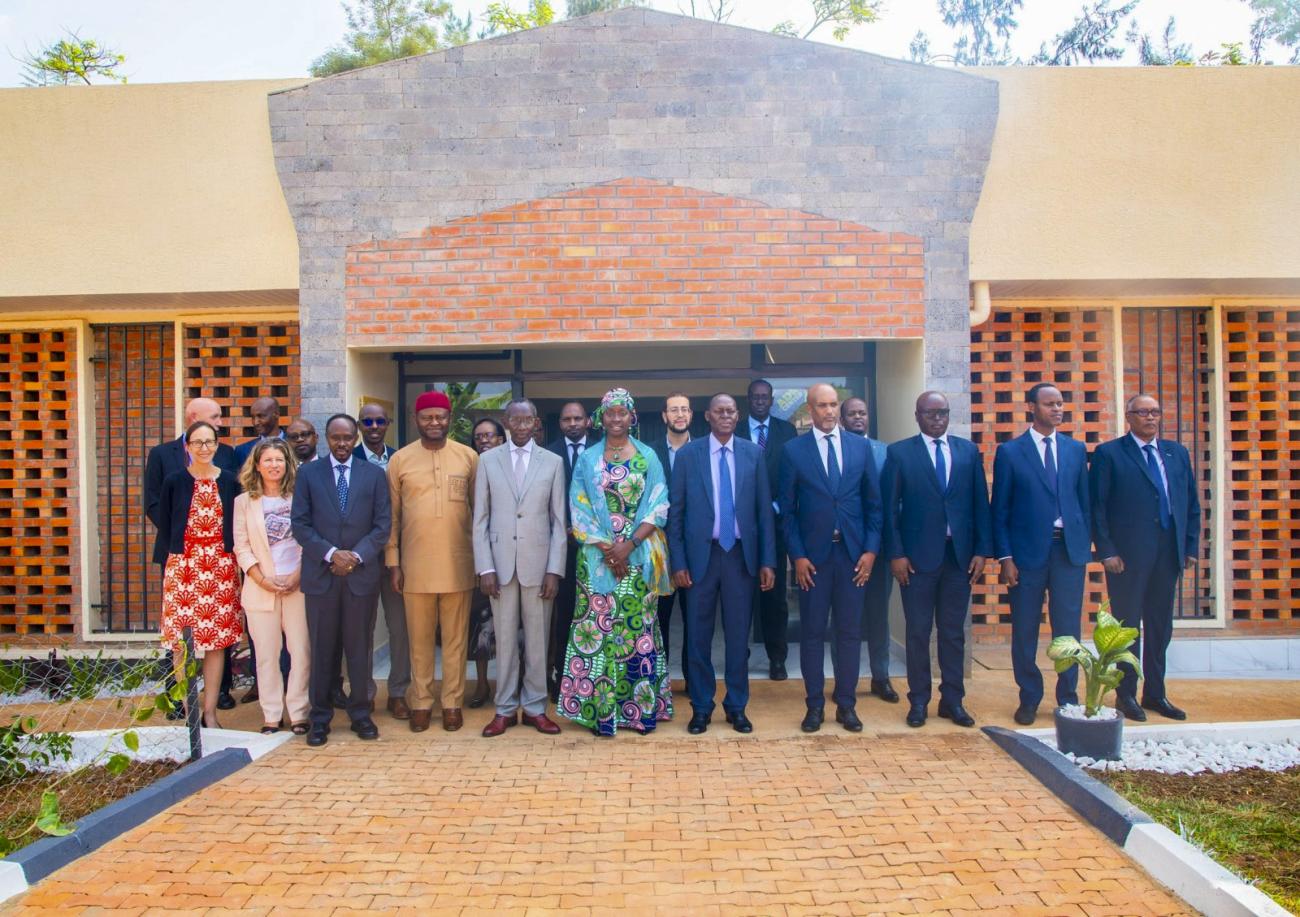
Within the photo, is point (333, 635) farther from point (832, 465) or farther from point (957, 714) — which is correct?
point (957, 714)

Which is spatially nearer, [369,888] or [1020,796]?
[369,888]

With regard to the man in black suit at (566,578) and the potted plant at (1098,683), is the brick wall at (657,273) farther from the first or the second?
the potted plant at (1098,683)

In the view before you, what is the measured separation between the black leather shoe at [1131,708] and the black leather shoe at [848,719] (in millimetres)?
1618

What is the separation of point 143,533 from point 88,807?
384 centimetres

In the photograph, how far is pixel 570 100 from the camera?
6.91 meters

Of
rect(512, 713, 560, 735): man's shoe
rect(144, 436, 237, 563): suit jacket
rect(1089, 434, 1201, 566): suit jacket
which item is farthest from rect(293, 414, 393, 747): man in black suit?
rect(1089, 434, 1201, 566): suit jacket

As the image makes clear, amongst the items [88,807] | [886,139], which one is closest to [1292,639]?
[886,139]

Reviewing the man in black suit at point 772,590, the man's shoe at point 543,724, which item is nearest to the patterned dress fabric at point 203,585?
the man's shoe at point 543,724

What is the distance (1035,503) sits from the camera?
5.72 metres

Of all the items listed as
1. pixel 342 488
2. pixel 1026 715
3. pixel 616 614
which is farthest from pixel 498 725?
pixel 1026 715

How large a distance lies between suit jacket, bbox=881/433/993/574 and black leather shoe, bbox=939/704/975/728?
83cm

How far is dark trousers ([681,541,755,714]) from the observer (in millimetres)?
5648

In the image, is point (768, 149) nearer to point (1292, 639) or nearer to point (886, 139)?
point (886, 139)

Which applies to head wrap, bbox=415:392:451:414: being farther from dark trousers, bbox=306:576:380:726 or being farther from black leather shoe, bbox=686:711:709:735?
black leather shoe, bbox=686:711:709:735
